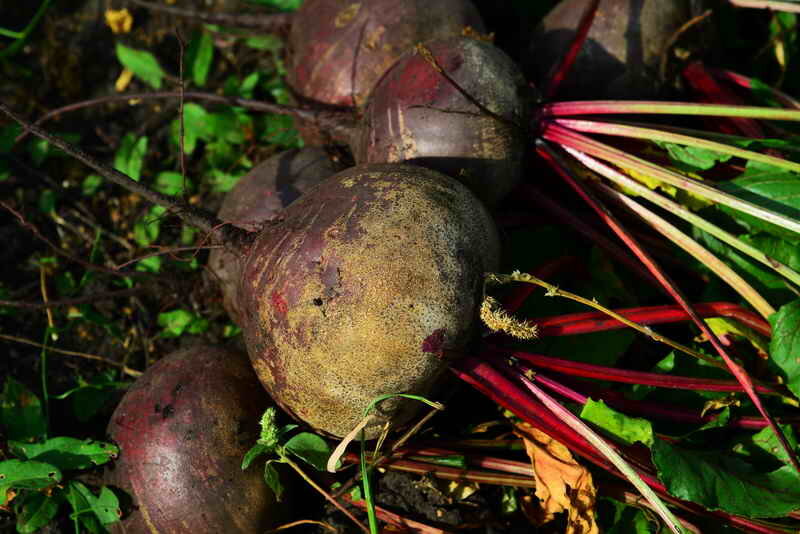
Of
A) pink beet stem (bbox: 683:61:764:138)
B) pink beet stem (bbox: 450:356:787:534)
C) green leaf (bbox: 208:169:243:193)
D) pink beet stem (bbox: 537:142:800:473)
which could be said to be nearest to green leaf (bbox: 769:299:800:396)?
pink beet stem (bbox: 537:142:800:473)

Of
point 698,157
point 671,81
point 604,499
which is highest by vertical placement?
Answer: point 671,81

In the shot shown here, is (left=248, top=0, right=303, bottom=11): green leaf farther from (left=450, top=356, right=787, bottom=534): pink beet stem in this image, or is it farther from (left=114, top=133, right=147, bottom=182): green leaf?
(left=450, top=356, right=787, bottom=534): pink beet stem

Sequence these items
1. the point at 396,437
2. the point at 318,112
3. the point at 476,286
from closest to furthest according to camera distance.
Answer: the point at 476,286, the point at 396,437, the point at 318,112

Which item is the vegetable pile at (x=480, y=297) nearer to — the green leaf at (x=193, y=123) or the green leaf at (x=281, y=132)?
the green leaf at (x=281, y=132)

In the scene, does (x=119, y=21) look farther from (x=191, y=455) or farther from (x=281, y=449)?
(x=281, y=449)

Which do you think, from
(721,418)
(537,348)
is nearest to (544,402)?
(537,348)

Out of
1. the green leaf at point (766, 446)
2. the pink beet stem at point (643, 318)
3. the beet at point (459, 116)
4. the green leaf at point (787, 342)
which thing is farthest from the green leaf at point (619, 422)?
the beet at point (459, 116)

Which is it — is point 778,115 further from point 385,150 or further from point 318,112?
point 318,112
